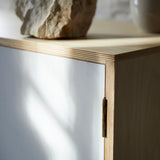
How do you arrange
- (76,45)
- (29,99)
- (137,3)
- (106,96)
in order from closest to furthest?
1. (106,96)
2. (76,45)
3. (29,99)
4. (137,3)

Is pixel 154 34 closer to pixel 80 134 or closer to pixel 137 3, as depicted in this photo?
pixel 137 3

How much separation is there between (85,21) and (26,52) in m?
0.24

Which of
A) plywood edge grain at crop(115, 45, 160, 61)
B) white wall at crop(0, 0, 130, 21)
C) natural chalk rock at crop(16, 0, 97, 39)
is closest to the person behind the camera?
plywood edge grain at crop(115, 45, 160, 61)

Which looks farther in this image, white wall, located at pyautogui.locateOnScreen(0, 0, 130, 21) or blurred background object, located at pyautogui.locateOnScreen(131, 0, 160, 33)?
white wall, located at pyautogui.locateOnScreen(0, 0, 130, 21)

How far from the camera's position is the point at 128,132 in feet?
2.92

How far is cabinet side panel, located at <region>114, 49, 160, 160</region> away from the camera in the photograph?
0.83 metres

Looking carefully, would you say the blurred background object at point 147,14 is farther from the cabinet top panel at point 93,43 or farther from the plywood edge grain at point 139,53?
the plywood edge grain at point 139,53

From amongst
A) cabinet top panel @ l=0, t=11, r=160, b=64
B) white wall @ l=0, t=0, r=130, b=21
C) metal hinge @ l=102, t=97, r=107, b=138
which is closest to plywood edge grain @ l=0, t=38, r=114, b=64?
cabinet top panel @ l=0, t=11, r=160, b=64

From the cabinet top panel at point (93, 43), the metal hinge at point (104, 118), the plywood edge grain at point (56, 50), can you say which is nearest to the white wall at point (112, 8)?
the cabinet top panel at point (93, 43)

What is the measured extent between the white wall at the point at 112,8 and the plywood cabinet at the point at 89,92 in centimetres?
95

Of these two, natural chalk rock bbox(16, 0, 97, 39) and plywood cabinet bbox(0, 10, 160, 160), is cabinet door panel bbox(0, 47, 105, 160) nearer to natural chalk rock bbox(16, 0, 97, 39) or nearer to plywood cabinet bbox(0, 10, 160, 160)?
plywood cabinet bbox(0, 10, 160, 160)

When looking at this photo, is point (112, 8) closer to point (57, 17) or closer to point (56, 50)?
point (57, 17)

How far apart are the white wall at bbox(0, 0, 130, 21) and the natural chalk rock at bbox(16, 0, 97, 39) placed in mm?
938

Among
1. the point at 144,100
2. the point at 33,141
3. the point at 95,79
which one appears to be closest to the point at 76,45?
the point at 95,79
